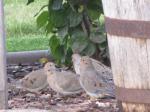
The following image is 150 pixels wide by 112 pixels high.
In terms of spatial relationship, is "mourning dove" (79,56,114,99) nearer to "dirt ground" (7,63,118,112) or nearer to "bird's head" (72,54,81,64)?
"dirt ground" (7,63,118,112)

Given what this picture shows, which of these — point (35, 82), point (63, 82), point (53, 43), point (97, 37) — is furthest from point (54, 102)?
point (53, 43)

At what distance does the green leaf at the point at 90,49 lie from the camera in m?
6.26

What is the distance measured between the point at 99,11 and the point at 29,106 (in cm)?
139

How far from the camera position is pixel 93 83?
5.47 metres

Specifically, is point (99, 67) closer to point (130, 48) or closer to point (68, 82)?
point (68, 82)

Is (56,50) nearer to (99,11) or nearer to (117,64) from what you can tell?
(99,11)

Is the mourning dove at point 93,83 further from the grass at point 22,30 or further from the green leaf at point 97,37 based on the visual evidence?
the grass at point 22,30

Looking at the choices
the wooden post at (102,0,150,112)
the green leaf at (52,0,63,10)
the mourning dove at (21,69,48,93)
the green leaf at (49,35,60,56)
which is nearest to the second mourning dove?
the mourning dove at (21,69,48,93)

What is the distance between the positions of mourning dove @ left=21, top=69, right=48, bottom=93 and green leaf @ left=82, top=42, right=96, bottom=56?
0.52 meters

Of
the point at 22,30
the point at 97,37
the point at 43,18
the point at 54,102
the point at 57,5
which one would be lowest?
the point at 22,30

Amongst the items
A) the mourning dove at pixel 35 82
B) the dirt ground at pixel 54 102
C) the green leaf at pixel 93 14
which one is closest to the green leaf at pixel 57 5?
the green leaf at pixel 93 14

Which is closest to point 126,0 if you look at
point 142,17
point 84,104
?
point 142,17

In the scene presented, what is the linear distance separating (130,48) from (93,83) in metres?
1.43

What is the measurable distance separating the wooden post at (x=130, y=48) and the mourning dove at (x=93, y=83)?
1148mm
